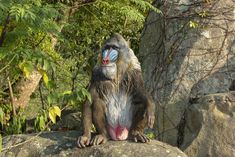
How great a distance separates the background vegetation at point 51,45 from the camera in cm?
516

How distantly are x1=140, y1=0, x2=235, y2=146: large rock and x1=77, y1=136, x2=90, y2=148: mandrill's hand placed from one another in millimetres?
2394

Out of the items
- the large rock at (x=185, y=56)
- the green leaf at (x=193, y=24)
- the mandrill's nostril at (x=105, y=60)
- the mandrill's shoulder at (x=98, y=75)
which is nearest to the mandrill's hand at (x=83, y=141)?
the mandrill's shoulder at (x=98, y=75)

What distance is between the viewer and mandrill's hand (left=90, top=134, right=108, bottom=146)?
5.45 m

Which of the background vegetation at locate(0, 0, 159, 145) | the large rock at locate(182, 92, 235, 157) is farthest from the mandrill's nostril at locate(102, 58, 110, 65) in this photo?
the large rock at locate(182, 92, 235, 157)

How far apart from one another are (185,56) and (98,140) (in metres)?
3.05

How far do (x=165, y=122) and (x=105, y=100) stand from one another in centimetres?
249

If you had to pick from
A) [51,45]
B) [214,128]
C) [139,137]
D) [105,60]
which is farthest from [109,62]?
[51,45]

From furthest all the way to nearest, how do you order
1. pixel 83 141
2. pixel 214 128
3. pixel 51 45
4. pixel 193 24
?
1. pixel 193 24
2. pixel 51 45
3. pixel 214 128
4. pixel 83 141

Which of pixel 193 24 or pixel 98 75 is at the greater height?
pixel 193 24

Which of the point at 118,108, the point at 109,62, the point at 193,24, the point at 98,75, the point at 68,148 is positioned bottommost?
the point at 68,148

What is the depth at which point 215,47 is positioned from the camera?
814cm

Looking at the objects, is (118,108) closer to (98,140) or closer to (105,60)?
(98,140)

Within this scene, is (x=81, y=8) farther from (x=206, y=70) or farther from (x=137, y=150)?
(x=137, y=150)

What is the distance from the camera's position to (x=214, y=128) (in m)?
6.80
